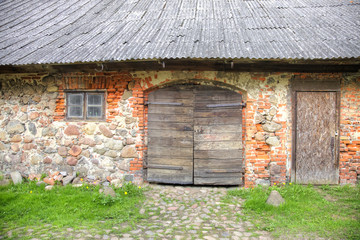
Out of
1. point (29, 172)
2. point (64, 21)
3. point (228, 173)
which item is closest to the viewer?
point (228, 173)

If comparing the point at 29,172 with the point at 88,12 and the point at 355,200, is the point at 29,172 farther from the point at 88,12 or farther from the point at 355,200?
the point at 355,200

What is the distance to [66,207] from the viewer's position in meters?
4.03

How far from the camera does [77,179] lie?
519 cm

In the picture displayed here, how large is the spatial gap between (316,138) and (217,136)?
2.06 m

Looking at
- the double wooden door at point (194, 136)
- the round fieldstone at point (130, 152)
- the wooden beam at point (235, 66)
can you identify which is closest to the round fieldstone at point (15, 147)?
the wooden beam at point (235, 66)

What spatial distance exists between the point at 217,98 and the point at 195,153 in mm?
1243

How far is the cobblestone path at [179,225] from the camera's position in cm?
320

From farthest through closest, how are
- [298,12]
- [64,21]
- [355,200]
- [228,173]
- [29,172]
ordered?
[64,21]
[298,12]
[29,172]
[228,173]
[355,200]

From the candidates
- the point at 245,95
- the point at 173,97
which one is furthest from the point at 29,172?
the point at 245,95

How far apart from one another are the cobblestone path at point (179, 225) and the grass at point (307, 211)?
24cm

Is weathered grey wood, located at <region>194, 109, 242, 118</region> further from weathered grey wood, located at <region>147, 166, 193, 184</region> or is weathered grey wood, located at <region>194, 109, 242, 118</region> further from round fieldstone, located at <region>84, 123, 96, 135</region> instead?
round fieldstone, located at <region>84, 123, 96, 135</region>

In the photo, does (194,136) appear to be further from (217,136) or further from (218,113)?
(218,113)

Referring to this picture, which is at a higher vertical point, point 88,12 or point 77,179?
point 88,12

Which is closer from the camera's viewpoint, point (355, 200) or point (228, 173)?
point (355, 200)
